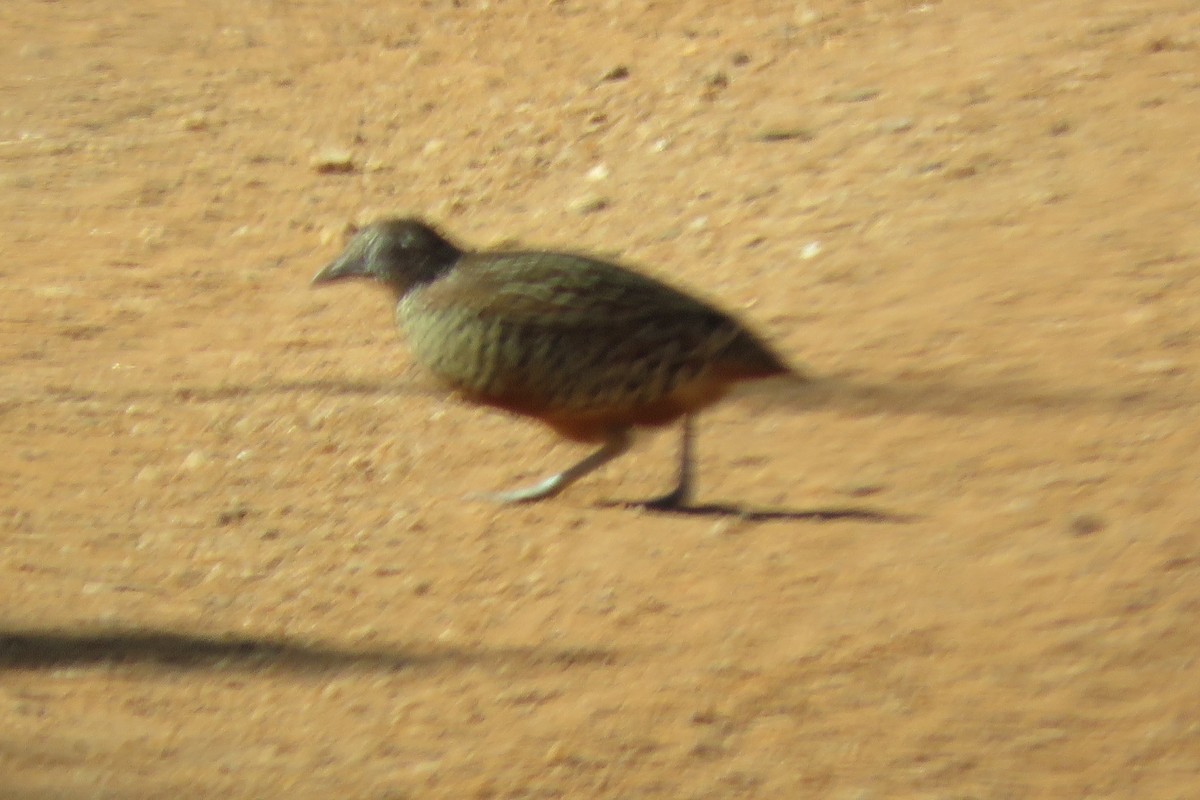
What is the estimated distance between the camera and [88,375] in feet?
24.7

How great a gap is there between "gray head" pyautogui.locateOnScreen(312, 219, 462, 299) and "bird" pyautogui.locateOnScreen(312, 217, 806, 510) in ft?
0.50

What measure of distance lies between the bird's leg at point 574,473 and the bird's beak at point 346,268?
2.77ft

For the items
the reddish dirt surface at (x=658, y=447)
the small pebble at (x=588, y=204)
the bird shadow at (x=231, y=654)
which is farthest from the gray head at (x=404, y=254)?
the small pebble at (x=588, y=204)

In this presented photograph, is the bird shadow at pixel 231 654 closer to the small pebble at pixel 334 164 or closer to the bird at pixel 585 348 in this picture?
the bird at pixel 585 348

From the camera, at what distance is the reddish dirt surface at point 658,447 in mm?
4480

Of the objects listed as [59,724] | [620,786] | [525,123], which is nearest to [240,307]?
[525,123]

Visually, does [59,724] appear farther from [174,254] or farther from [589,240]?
[174,254]

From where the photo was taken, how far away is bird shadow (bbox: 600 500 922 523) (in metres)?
5.40

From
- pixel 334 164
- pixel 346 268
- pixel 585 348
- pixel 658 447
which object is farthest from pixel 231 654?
pixel 334 164

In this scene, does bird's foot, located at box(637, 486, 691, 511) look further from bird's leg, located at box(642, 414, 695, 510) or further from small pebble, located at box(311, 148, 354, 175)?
small pebble, located at box(311, 148, 354, 175)

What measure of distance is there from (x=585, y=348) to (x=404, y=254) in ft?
2.65

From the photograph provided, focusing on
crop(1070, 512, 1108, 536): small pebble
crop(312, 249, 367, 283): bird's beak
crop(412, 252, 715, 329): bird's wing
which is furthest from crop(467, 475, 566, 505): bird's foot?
crop(1070, 512, 1108, 536): small pebble

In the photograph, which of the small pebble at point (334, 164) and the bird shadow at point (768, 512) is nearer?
the bird shadow at point (768, 512)

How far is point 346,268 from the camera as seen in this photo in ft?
20.5
